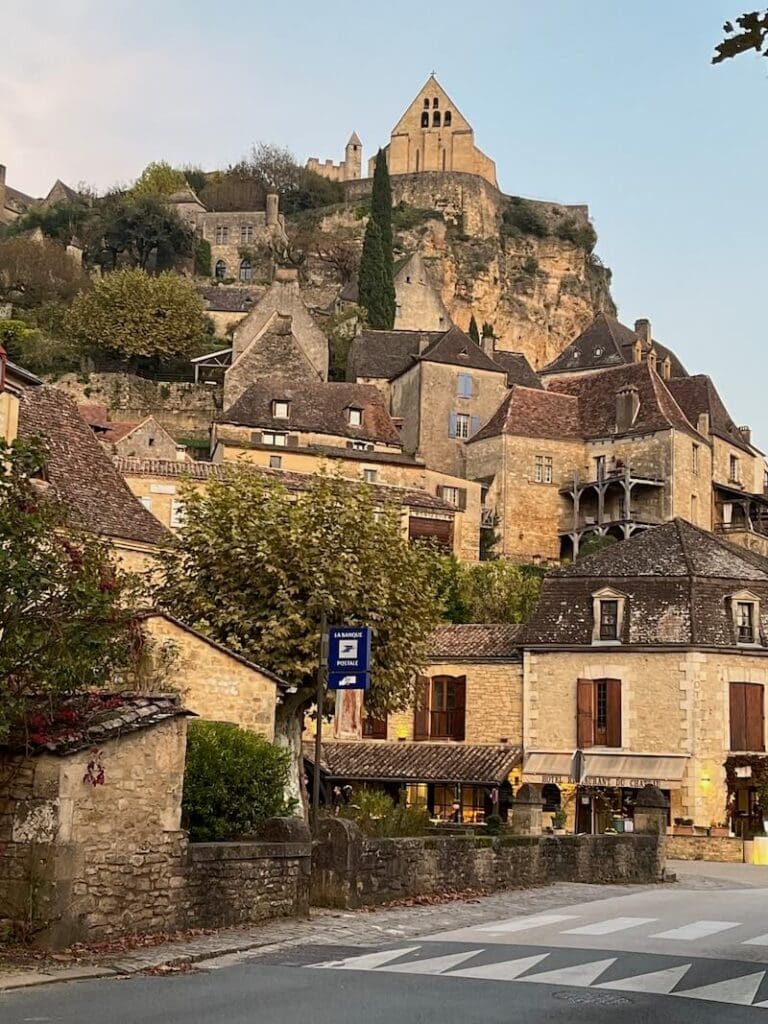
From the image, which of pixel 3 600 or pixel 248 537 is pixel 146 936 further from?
pixel 248 537

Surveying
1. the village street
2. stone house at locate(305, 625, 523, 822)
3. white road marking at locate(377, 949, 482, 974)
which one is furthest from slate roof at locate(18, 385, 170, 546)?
white road marking at locate(377, 949, 482, 974)

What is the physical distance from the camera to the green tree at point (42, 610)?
13078 mm

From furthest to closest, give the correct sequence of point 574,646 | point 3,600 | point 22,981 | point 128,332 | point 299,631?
point 128,332
point 574,646
point 299,631
point 3,600
point 22,981

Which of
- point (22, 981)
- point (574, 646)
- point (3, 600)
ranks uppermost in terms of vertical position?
point (574, 646)

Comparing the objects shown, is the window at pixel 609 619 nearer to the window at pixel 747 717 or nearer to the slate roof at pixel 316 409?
the window at pixel 747 717

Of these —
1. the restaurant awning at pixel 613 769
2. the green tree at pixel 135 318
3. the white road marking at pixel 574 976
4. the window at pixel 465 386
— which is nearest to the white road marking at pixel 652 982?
the white road marking at pixel 574 976

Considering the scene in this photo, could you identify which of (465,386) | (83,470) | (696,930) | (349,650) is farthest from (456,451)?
(696,930)

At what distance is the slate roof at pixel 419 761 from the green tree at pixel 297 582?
1095cm

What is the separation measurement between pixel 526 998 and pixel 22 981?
4.02 metres

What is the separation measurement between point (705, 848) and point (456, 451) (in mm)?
40756

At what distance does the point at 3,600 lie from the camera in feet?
43.1

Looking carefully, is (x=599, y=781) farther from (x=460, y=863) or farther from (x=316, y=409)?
(x=316, y=409)

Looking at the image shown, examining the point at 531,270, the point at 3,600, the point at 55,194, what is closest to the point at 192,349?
the point at 531,270

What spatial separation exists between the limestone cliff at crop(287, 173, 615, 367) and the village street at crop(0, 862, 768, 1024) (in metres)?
97.4
